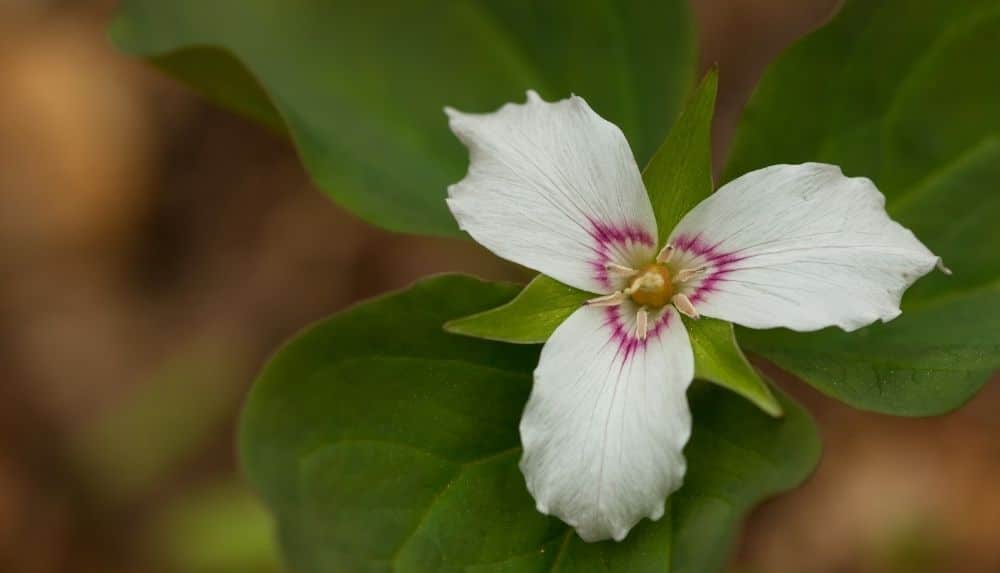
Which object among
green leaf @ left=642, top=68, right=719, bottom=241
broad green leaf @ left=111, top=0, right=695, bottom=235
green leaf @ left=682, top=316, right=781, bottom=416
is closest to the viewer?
green leaf @ left=682, top=316, right=781, bottom=416

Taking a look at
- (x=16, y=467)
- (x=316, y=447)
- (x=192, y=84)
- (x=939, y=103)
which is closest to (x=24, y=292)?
(x=16, y=467)

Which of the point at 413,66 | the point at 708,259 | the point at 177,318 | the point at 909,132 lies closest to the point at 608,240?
the point at 708,259

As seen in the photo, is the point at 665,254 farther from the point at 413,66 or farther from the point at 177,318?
the point at 177,318

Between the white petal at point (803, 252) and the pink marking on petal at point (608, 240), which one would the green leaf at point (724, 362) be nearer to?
the white petal at point (803, 252)

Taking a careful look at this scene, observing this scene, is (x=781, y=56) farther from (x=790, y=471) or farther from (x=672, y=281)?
(x=790, y=471)

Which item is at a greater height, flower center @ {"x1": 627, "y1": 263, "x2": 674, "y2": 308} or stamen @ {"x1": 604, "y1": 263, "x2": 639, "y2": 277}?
stamen @ {"x1": 604, "y1": 263, "x2": 639, "y2": 277}

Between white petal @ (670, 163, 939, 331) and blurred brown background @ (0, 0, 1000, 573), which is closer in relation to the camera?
white petal @ (670, 163, 939, 331)

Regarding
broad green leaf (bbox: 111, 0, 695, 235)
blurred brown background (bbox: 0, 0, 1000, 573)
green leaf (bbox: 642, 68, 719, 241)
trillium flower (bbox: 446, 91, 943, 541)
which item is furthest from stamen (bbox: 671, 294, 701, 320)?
blurred brown background (bbox: 0, 0, 1000, 573)

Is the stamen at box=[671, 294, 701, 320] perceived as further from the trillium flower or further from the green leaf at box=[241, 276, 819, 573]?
the green leaf at box=[241, 276, 819, 573]

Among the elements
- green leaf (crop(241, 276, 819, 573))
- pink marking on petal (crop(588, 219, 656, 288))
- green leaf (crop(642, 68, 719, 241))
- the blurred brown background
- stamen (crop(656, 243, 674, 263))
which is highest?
green leaf (crop(642, 68, 719, 241))
